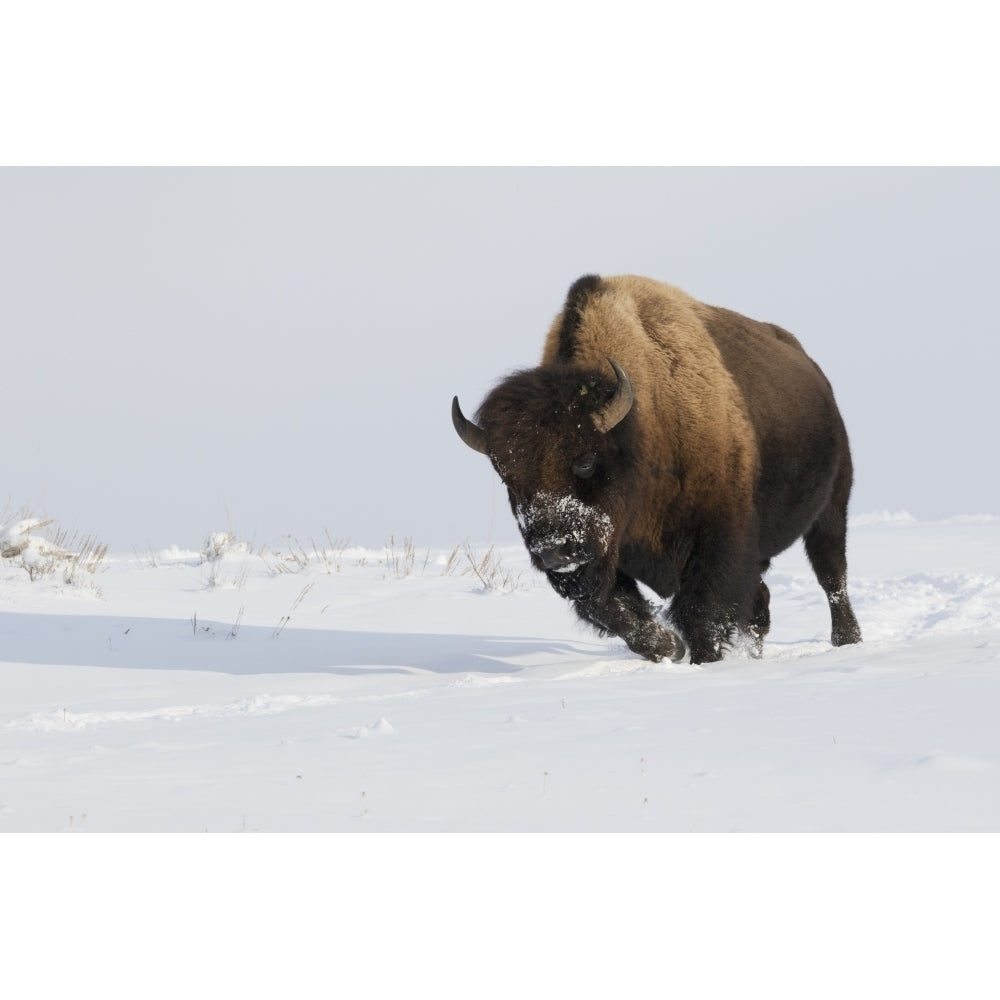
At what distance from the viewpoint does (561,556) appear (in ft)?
21.0

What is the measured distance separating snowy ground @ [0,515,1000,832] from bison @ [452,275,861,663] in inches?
18.9

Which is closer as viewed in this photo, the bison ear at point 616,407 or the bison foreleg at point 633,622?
the bison ear at point 616,407

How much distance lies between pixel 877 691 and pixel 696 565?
2603 millimetres

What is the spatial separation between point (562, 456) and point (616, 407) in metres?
0.46

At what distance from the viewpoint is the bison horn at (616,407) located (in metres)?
6.72

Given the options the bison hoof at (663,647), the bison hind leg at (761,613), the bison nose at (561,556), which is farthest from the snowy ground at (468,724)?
the bison nose at (561,556)

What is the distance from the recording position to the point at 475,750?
436 cm

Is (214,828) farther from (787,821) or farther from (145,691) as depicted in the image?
(145,691)

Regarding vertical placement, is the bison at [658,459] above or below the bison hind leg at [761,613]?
above

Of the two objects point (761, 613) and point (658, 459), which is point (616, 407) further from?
point (761, 613)

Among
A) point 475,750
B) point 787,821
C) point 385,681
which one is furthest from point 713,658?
point 787,821

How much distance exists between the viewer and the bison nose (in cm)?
639

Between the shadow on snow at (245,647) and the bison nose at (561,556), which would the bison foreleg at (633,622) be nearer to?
the shadow on snow at (245,647)

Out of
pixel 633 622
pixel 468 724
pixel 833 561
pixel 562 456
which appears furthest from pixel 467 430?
pixel 833 561
